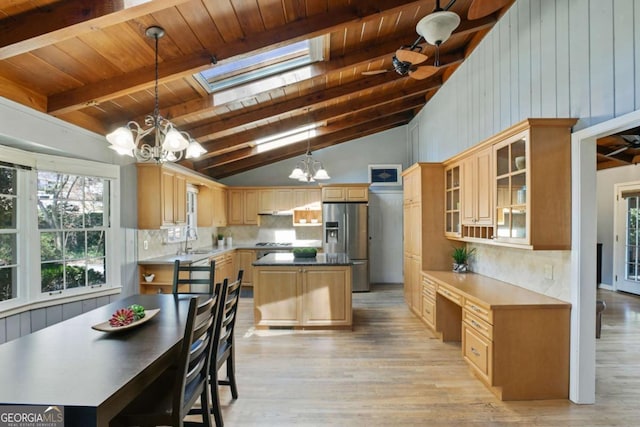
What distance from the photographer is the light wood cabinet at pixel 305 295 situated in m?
4.29

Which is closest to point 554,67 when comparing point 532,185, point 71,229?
point 532,185

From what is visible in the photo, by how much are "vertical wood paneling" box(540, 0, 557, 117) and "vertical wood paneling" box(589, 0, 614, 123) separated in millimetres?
373

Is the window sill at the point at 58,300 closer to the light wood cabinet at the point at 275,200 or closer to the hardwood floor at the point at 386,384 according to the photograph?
the hardwood floor at the point at 386,384

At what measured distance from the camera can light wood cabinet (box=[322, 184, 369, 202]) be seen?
6.80 metres

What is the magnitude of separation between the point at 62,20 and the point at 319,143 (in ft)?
17.7

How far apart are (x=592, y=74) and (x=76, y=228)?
16.4ft

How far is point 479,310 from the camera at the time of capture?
2.87 meters

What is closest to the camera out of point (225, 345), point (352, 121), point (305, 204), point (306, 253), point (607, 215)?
point (225, 345)

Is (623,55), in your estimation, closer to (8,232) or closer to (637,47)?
(637,47)

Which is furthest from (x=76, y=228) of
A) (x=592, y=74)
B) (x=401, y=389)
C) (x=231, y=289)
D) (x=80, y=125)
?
(x=592, y=74)

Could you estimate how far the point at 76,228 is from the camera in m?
3.65

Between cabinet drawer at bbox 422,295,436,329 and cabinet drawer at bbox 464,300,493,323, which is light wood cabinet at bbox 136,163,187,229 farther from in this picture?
cabinet drawer at bbox 464,300,493,323

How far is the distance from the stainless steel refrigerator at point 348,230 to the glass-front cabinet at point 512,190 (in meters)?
3.75

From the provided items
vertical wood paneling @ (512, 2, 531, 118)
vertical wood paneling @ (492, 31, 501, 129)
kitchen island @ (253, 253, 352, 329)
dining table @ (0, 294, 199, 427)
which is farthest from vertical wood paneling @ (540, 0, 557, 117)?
dining table @ (0, 294, 199, 427)
